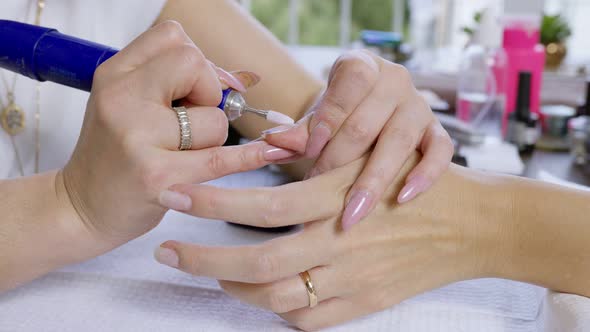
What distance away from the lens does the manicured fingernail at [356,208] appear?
584 mm

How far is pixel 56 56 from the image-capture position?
59 centimetres

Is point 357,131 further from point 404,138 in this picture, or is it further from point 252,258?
point 252,258

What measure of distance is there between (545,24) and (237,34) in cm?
150

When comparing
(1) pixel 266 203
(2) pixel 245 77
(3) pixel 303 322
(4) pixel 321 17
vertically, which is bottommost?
(4) pixel 321 17

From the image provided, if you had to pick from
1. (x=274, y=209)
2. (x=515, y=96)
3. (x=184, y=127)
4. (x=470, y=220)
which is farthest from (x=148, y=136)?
(x=515, y=96)

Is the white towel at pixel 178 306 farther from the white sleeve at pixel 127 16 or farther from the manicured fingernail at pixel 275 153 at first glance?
the white sleeve at pixel 127 16

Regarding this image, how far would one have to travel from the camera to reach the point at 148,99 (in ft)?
A: 1.76

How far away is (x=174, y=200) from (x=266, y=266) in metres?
0.10

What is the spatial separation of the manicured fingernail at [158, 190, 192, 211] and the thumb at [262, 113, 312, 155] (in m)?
0.11

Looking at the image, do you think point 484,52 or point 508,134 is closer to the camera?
point 508,134

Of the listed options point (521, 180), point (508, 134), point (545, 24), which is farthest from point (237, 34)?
point (545, 24)

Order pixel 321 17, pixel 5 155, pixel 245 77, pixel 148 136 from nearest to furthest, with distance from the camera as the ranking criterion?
pixel 148 136 < pixel 245 77 < pixel 5 155 < pixel 321 17

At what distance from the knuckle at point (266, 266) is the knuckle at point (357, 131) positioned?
0.52ft

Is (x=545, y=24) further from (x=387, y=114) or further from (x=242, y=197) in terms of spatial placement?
(x=242, y=197)
